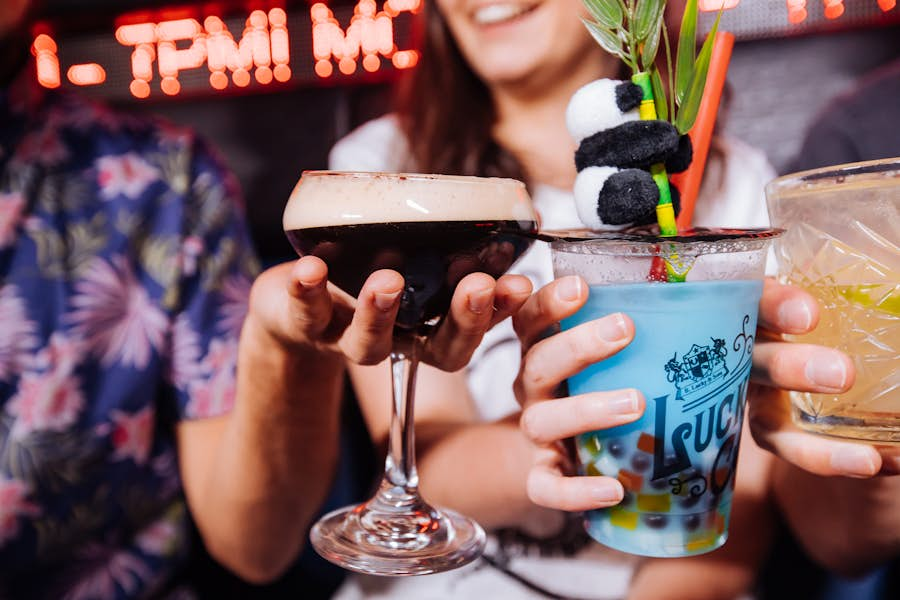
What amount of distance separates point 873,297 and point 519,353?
0.86 meters

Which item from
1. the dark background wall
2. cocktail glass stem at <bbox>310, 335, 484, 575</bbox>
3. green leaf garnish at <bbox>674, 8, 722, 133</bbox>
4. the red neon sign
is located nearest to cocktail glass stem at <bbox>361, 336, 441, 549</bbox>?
cocktail glass stem at <bbox>310, 335, 484, 575</bbox>

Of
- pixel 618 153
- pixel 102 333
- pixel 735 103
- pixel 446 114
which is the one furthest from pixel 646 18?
pixel 735 103

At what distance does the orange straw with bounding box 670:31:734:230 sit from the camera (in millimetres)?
767

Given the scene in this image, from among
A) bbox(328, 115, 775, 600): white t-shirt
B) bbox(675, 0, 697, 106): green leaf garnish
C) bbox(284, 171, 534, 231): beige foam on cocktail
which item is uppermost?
bbox(675, 0, 697, 106): green leaf garnish

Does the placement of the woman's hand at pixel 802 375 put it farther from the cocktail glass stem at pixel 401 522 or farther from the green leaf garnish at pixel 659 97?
the cocktail glass stem at pixel 401 522

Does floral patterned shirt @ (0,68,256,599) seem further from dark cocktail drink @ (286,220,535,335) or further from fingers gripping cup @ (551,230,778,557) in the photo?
fingers gripping cup @ (551,230,778,557)

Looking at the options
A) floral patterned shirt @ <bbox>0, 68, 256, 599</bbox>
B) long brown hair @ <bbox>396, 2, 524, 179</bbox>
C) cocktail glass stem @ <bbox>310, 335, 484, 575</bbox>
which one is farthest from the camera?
long brown hair @ <bbox>396, 2, 524, 179</bbox>

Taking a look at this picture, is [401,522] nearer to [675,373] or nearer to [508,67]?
[675,373]

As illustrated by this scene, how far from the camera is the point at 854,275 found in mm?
785

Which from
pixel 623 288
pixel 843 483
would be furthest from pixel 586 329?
pixel 843 483

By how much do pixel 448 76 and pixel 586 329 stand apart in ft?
3.91

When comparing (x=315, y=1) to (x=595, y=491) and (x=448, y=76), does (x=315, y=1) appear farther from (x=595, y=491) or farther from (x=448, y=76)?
(x=595, y=491)

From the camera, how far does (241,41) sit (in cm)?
250

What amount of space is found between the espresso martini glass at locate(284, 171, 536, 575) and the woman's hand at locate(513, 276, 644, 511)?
78mm
